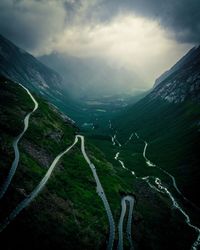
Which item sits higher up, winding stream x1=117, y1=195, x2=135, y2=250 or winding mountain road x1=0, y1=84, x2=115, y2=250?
winding mountain road x1=0, y1=84, x2=115, y2=250

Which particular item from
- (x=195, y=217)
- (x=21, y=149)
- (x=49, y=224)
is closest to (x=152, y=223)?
(x=195, y=217)

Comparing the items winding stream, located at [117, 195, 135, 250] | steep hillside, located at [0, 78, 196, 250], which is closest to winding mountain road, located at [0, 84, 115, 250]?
steep hillside, located at [0, 78, 196, 250]

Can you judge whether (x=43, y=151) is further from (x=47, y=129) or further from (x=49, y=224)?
(x=49, y=224)

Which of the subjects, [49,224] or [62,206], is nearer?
[49,224]

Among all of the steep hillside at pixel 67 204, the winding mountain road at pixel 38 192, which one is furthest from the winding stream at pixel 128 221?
the winding mountain road at pixel 38 192

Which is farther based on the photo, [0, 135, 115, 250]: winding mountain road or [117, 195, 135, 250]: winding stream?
[117, 195, 135, 250]: winding stream

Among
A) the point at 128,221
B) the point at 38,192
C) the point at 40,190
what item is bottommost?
the point at 128,221

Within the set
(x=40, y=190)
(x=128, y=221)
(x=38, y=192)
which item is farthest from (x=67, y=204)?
(x=128, y=221)

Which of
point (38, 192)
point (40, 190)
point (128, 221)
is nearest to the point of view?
point (38, 192)

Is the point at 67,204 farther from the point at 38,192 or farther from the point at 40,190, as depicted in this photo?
the point at 38,192

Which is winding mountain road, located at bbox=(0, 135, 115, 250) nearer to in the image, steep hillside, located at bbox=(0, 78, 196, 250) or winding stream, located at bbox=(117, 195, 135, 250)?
steep hillside, located at bbox=(0, 78, 196, 250)

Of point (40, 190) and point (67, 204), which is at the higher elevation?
point (40, 190)
